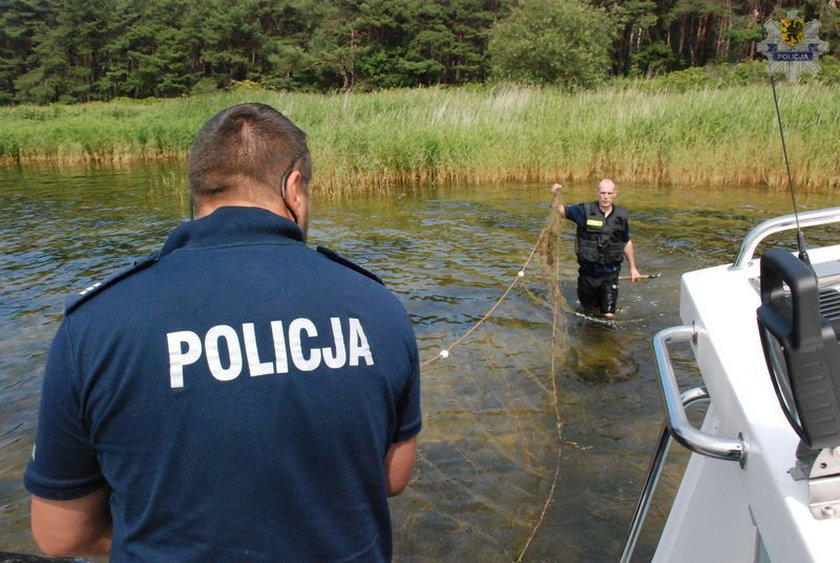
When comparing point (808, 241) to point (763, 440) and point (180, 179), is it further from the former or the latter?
point (180, 179)

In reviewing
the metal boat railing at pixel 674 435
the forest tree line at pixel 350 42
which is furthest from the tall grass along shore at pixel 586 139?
the metal boat railing at pixel 674 435

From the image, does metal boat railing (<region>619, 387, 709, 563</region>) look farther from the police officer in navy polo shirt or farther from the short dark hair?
the short dark hair

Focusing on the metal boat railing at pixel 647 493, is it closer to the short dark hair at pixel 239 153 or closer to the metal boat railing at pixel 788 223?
the metal boat railing at pixel 788 223

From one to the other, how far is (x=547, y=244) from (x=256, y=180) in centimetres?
624

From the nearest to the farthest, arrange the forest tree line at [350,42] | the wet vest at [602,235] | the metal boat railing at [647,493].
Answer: the metal boat railing at [647,493] < the wet vest at [602,235] < the forest tree line at [350,42]

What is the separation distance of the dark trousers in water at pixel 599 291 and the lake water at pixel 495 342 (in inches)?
9.5

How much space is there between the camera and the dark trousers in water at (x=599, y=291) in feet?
22.9

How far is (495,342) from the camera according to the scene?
6633 mm

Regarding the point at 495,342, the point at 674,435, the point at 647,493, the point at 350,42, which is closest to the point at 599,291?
the point at 495,342

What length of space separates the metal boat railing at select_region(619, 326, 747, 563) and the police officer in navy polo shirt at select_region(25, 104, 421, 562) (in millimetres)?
566

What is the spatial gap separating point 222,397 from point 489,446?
12.2ft

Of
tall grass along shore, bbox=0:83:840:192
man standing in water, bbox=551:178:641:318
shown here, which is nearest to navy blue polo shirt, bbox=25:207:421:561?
man standing in water, bbox=551:178:641:318

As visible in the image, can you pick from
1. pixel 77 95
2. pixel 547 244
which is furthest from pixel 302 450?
pixel 77 95

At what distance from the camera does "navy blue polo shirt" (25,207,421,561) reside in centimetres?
118
